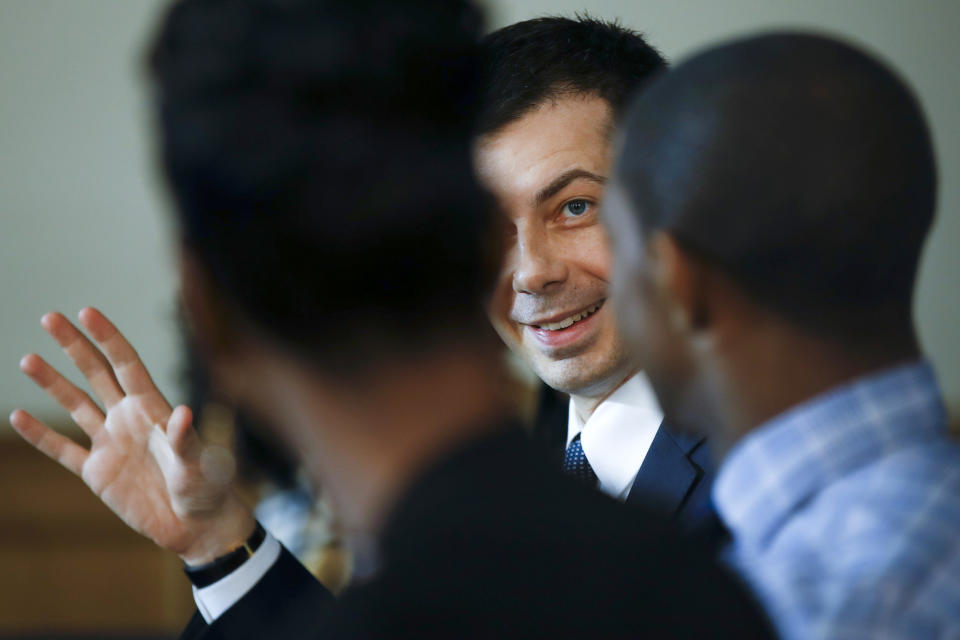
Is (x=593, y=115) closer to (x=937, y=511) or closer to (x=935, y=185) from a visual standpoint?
(x=935, y=185)

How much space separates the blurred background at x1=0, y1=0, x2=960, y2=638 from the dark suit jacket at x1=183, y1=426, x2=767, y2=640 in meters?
3.69

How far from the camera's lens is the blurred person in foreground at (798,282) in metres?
0.86

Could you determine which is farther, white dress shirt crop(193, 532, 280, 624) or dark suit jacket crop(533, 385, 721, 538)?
dark suit jacket crop(533, 385, 721, 538)

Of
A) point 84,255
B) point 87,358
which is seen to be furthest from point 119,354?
point 84,255

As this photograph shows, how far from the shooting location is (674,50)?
4.19 m

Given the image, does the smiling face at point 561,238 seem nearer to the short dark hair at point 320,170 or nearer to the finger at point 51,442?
the finger at point 51,442

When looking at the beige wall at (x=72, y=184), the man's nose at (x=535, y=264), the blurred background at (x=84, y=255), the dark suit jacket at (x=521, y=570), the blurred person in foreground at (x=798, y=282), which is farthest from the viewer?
the beige wall at (x=72, y=184)

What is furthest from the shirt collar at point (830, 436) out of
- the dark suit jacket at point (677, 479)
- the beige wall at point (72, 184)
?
the beige wall at point (72, 184)

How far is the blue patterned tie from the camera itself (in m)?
1.63

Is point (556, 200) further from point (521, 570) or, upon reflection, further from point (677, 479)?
point (521, 570)

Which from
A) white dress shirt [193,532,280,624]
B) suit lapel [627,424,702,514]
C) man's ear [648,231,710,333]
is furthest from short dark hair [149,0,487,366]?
suit lapel [627,424,702,514]

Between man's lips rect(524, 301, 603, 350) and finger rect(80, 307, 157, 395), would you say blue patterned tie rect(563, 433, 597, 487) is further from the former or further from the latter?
finger rect(80, 307, 157, 395)

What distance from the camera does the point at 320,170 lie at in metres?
0.71

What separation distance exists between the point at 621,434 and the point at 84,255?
3477 mm
